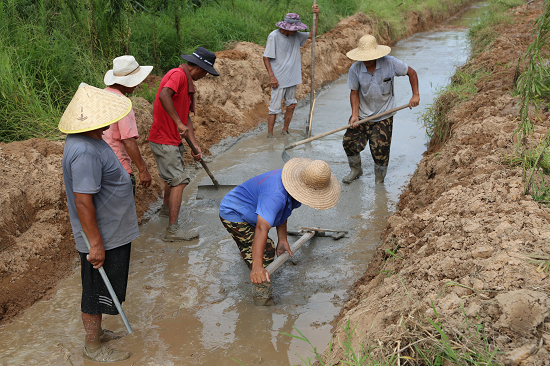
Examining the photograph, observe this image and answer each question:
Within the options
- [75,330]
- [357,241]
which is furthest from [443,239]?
[75,330]

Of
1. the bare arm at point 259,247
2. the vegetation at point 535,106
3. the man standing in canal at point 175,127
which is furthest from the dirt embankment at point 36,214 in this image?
the vegetation at point 535,106

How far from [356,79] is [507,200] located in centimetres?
275

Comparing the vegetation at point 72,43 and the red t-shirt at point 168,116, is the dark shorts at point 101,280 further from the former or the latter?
the vegetation at point 72,43

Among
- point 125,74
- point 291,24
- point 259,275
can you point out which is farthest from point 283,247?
point 291,24

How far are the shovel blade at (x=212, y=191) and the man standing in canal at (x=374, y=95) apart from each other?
4.98 ft

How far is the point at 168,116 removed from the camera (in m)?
4.43

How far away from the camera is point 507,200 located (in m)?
3.17

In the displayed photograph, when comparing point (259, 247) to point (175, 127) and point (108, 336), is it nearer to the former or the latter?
point (108, 336)

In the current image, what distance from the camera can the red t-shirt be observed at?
436 centimetres

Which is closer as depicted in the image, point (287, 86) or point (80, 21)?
point (80, 21)

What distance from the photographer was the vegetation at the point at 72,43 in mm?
5055

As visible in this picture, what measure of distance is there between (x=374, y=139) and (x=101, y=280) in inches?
147

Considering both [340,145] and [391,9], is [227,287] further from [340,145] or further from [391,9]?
[391,9]

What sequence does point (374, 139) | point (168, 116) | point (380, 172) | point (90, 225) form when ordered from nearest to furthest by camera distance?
1. point (90, 225)
2. point (168, 116)
3. point (374, 139)
4. point (380, 172)
